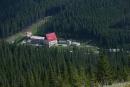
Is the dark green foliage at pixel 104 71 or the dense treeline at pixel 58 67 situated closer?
the dark green foliage at pixel 104 71

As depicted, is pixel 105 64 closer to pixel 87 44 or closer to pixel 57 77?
pixel 57 77

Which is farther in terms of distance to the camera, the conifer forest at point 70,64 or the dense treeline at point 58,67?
the conifer forest at point 70,64

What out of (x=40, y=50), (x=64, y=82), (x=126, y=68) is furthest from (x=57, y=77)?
(x=40, y=50)

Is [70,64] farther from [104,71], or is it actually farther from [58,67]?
[104,71]

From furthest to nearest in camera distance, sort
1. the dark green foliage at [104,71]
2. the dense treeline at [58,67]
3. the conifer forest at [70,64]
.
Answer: the conifer forest at [70,64] → the dense treeline at [58,67] → the dark green foliage at [104,71]

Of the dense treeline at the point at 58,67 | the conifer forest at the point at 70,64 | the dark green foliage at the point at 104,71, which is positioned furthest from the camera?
the conifer forest at the point at 70,64

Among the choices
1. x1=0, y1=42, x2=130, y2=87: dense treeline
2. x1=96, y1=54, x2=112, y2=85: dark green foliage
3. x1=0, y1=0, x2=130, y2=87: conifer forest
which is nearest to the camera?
x1=96, y1=54, x2=112, y2=85: dark green foliage

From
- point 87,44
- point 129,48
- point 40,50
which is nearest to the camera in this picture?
point 40,50

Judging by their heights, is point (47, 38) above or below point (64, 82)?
above
